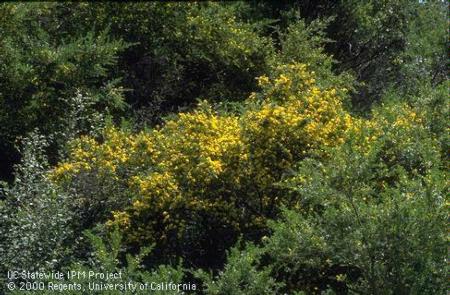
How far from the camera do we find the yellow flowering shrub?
767cm

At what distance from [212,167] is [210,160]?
3.2 inches

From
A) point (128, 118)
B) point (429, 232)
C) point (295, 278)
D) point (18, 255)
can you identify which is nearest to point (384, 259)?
point (429, 232)

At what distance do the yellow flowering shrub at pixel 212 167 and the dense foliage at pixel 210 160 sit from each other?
0.02 meters

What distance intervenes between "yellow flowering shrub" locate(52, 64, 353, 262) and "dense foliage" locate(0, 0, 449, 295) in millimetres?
18

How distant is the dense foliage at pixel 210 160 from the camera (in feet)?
19.8

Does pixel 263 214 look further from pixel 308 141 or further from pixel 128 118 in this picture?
pixel 128 118

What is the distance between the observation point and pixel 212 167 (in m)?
7.52

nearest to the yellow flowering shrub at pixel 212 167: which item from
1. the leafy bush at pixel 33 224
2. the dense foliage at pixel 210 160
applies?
the dense foliage at pixel 210 160

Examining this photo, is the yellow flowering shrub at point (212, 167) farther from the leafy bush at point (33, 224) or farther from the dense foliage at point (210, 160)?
the leafy bush at point (33, 224)

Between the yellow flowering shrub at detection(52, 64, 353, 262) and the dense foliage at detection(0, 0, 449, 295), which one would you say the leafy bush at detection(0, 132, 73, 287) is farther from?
the yellow flowering shrub at detection(52, 64, 353, 262)

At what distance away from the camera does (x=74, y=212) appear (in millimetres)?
7578

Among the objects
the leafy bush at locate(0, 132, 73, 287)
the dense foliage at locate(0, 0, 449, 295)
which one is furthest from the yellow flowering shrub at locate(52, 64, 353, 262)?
the leafy bush at locate(0, 132, 73, 287)

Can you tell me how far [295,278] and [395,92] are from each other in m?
5.88

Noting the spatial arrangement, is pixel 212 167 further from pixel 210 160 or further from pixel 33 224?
pixel 33 224
